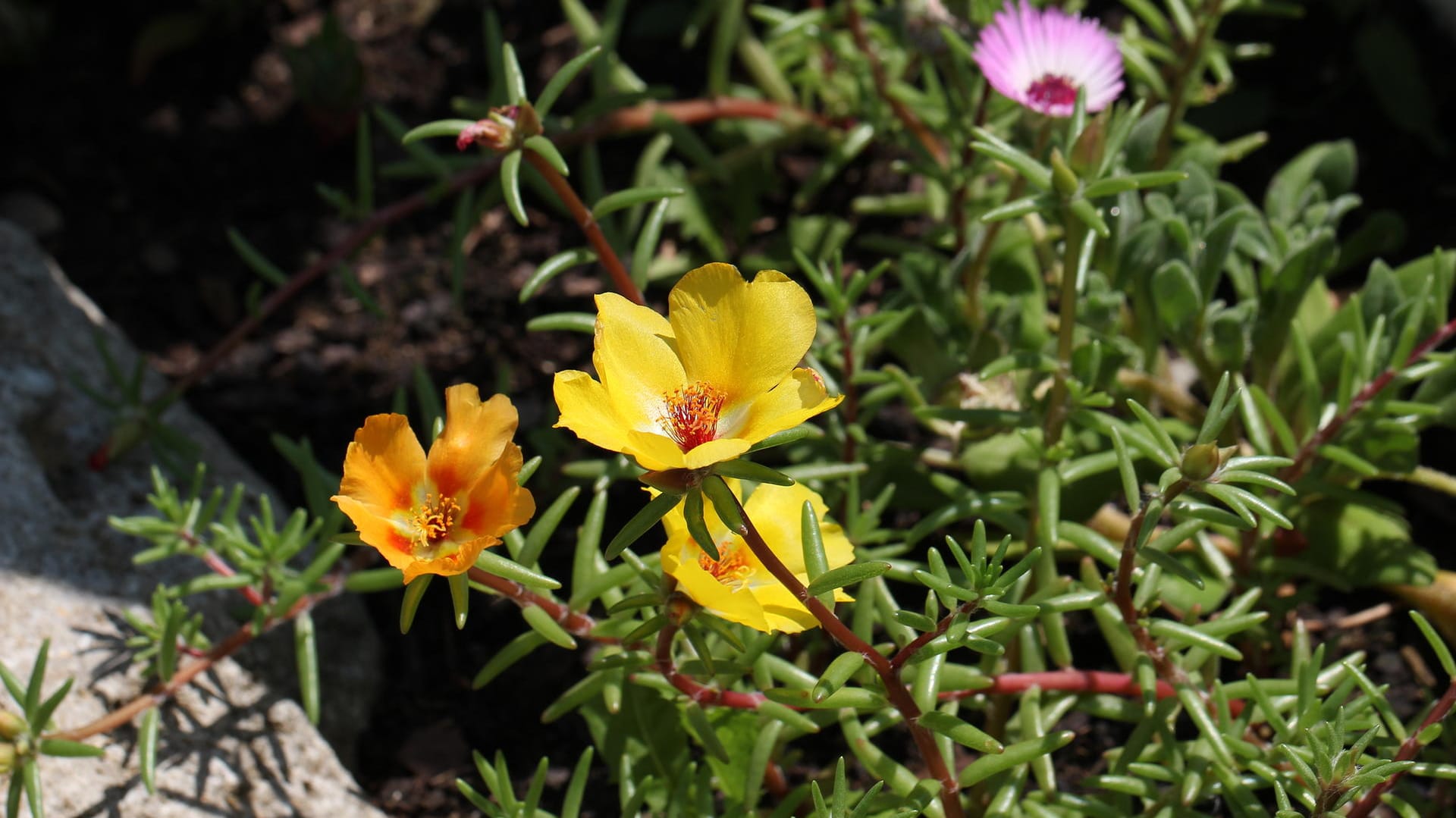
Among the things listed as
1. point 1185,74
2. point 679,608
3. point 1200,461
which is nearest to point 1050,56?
point 1185,74

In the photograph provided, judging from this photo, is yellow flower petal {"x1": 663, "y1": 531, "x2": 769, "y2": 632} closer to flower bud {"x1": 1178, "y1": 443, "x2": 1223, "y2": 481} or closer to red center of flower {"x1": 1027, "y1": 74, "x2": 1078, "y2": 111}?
flower bud {"x1": 1178, "y1": 443, "x2": 1223, "y2": 481}

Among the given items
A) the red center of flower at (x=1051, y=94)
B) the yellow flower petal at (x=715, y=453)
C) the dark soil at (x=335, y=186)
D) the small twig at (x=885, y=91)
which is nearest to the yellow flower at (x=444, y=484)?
the yellow flower petal at (x=715, y=453)

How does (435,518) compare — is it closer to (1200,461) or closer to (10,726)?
(10,726)

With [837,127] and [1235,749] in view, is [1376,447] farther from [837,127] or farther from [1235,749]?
[837,127]

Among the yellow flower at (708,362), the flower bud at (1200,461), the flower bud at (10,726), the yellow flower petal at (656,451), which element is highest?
the flower bud at (10,726)

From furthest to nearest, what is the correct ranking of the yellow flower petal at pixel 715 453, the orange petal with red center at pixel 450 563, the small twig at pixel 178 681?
the small twig at pixel 178 681
the orange petal with red center at pixel 450 563
the yellow flower petal at pixel 715 453

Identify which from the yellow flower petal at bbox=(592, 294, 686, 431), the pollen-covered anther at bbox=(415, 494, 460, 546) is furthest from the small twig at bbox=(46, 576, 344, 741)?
the yellow flower petal at bbox=(592, 294, 686, 431)

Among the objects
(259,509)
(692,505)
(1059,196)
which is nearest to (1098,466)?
(1059,196)

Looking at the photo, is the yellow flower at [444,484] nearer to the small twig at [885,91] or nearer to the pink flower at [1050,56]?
the pink flower at [1050,56]
